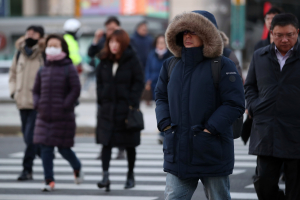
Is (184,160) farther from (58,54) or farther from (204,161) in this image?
(58,54)

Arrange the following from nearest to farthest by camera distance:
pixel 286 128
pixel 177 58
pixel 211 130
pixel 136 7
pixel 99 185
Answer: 1. pixel 211 130
2. pixel 177 58
3. pixel 286 128
4. pixel 99 185
5. pixel 136 7

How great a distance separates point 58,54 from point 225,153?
3.44m

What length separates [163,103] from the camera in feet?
14.3

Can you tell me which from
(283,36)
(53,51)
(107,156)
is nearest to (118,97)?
(107,156)

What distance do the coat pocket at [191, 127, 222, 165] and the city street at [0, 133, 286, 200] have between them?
7.64ft

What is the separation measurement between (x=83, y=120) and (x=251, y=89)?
29.6 ft

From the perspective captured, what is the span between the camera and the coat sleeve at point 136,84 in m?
7.01

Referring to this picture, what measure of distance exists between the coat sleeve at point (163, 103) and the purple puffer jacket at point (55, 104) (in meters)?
2.69

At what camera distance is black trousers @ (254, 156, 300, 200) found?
5.07 m

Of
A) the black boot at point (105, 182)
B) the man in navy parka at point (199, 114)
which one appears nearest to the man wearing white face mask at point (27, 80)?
the black boot at point (105, 182)

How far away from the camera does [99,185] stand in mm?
6660

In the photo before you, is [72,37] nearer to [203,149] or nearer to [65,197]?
[65,197]

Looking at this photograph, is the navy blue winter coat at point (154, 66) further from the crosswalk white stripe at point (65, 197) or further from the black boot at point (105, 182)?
the crosswalk white stripe at point (65, 197)

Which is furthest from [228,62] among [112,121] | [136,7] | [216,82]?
[136,7]
